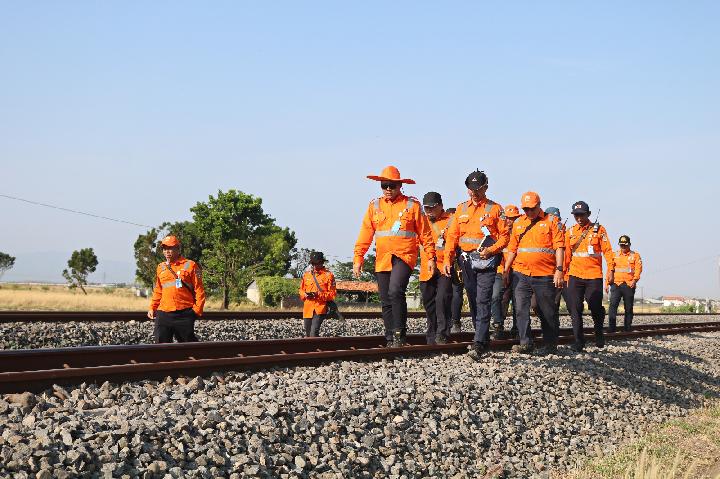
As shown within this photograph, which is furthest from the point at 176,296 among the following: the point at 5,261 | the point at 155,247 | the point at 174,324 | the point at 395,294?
the point at 5,261

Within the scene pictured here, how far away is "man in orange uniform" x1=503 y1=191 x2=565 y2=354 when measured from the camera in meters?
10.2

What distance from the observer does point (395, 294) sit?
9.24 meters

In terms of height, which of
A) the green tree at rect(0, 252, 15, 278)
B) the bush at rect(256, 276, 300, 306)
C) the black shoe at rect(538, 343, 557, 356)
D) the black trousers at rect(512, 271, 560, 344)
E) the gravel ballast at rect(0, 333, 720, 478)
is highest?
the green tree at rect(0, 252, 15, 278)

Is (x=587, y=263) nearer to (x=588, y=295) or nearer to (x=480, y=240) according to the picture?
(x=588, y=295)

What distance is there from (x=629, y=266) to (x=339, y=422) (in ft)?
46.9

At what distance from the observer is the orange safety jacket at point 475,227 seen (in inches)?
391

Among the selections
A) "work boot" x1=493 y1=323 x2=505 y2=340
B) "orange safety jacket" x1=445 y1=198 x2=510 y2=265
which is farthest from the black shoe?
"orange safety jacket" x1=445 y1=198 x2=510 y2=265

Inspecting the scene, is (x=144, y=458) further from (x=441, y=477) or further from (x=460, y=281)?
(x=460, y=281)

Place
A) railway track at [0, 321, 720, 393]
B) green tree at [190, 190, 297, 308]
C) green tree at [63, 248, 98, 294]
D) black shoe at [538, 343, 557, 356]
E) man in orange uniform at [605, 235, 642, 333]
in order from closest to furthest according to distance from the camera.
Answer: railway track at [0, 321, 720, 393]
black shoe at [538, 343, 557, 356]
man in orange uniform at [605, 235, 642, 333]
green tree at [190, 190, 297, 308]
green tree at [63, 248, 98, 294]

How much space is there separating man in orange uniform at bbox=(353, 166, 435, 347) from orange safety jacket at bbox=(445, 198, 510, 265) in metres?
0.72

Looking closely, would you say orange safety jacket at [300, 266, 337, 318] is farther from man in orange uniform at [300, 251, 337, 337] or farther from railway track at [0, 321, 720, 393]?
railway track at [0, 321, 720, 393]

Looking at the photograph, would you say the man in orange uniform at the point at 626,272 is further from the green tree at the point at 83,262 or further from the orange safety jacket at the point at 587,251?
the green tree at the point at 83,262

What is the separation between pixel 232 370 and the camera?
725cm

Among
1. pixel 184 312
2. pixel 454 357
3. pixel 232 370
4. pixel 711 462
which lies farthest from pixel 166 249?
pixel 711 462
